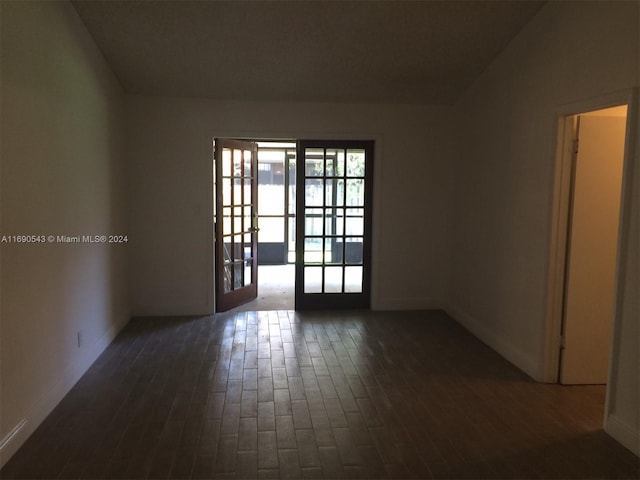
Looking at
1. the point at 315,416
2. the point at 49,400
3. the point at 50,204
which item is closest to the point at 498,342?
the point at 315,416

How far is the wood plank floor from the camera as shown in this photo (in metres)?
2.61

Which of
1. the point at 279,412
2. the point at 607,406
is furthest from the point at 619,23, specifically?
the point at 279,412

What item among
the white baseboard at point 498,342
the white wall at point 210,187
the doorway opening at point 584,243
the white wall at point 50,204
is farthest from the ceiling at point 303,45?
the white baseboard at point 498,342

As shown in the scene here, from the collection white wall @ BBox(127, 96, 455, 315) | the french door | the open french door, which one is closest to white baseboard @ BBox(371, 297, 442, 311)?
white wall @ BBox(127, 96, 455, 315)

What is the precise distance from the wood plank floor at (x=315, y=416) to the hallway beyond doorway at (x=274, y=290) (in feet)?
4.02

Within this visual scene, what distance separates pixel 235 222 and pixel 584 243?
3739mm

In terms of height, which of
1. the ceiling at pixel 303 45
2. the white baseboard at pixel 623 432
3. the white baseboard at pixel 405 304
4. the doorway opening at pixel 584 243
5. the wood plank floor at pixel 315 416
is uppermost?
the ceiling at pixel 303 45

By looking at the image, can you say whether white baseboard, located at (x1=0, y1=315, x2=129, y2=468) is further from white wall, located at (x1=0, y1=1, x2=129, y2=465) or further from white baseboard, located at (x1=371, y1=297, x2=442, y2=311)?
white baseboard, located at (x1=371, y1=297, x2=442, y2=311)

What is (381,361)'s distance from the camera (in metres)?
4.16

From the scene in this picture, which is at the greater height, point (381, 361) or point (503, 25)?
point (503, 25)

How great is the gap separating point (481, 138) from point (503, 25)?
3.86 feet

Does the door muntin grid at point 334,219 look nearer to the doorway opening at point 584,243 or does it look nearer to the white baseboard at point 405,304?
the white baseboard at point 405,304

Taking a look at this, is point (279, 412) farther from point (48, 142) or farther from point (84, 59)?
point (84, 59)

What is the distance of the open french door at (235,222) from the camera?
5.57 metres
